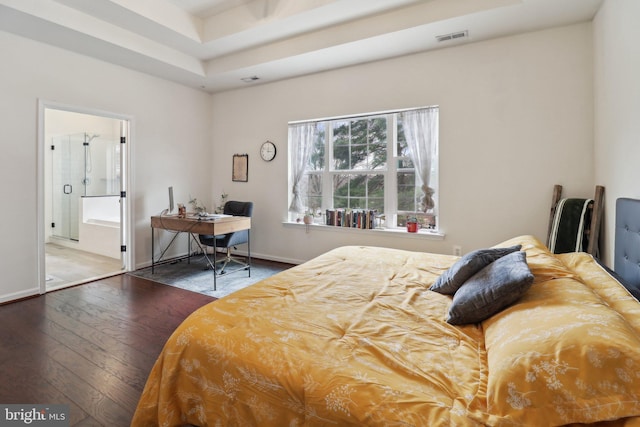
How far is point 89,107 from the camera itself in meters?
3.88

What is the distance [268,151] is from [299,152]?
1.76 feet

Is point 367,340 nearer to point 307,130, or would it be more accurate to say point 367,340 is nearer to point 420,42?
point 420,42

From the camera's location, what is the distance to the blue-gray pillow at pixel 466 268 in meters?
1.75

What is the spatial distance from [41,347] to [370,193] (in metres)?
3.53

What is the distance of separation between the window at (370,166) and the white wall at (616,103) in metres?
1.45

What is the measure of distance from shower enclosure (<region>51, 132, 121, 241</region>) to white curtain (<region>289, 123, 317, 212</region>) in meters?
3.48

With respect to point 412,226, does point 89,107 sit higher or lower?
higher

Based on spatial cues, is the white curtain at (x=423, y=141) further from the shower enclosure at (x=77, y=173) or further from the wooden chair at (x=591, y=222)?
the shower enclosure at (x=77, y=173)

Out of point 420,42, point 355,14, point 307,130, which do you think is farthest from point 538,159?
point 307,130

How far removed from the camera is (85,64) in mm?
3828

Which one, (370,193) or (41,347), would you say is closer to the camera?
(41,347)

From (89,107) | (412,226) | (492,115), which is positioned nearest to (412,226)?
(412,226)

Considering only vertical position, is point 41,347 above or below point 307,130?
below

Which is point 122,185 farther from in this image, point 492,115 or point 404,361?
point 492,115
